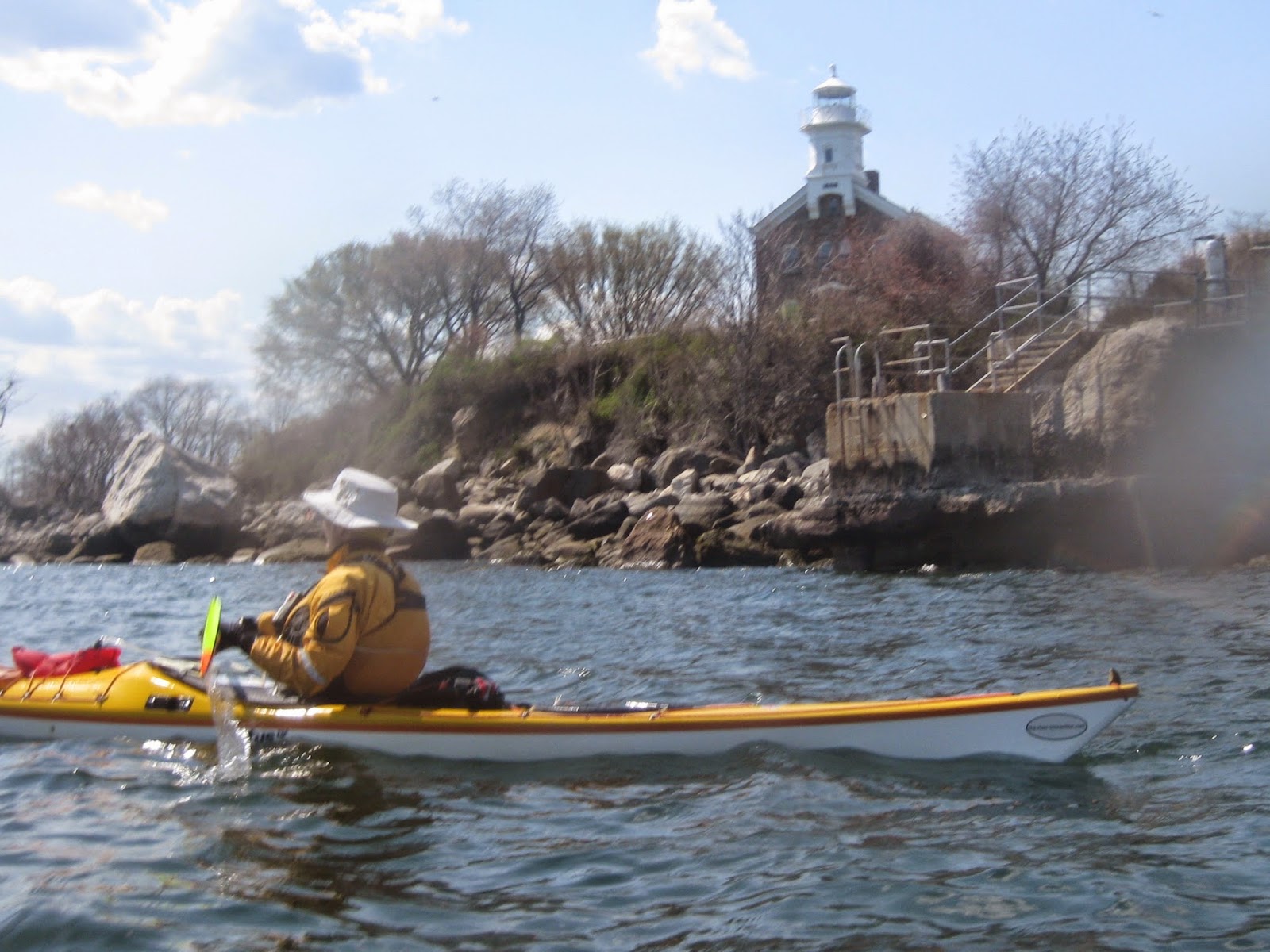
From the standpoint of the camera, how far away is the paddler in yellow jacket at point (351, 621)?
6031 millimetres

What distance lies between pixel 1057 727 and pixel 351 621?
314 centimetres

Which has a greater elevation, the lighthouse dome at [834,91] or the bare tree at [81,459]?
the lighthouse dome at [834,91]

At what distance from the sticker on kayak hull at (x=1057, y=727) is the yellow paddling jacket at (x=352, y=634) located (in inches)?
109

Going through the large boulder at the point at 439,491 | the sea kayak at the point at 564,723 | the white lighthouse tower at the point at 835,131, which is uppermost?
the white lighthouse tower at the point at 835,131

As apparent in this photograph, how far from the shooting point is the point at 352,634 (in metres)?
6.09

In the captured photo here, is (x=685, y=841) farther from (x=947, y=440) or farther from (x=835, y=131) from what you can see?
(x=835, y=131)

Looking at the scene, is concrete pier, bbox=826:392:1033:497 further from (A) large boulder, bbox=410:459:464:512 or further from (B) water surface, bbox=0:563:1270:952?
(A) large boulder, bbox=410:459:464:512

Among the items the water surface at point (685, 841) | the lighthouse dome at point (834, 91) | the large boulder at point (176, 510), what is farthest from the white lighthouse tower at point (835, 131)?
the water surface at point (685, 841)

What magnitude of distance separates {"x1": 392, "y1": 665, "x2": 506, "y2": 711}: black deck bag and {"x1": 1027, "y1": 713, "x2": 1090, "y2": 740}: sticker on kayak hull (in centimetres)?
246

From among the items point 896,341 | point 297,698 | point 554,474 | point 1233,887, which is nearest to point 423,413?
point 554,474

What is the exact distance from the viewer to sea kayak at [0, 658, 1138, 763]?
19.0 ft

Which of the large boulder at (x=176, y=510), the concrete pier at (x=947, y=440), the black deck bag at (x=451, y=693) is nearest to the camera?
the black deck bag at (x=451, y=693)

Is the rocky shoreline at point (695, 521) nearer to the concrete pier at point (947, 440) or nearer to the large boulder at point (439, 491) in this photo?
the large boulder at point (439, 491)

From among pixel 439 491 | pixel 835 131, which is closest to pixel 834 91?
pixel 835 131
